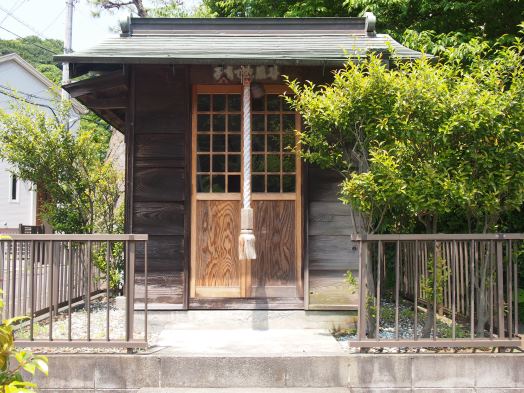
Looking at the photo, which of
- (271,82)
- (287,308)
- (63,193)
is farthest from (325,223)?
(63,193)

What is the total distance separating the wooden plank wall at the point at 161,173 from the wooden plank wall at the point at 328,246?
164 cm

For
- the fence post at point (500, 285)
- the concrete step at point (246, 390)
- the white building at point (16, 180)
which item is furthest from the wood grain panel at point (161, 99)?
the white building at point (16, 180)

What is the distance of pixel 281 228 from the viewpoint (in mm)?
6875

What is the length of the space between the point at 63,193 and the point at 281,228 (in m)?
4.12

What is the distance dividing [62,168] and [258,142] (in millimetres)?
3654

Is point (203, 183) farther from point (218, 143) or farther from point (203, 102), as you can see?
point (203, 102)

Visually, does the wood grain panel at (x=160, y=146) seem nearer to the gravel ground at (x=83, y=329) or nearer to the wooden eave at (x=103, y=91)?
the wooden eave at (x=103, y=91)

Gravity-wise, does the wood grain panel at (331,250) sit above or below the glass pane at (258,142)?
below

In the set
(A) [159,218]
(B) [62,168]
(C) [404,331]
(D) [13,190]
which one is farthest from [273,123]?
(D) [13,190]

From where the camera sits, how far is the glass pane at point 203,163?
6926mm

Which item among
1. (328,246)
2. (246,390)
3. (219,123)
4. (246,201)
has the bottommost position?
(246,390)

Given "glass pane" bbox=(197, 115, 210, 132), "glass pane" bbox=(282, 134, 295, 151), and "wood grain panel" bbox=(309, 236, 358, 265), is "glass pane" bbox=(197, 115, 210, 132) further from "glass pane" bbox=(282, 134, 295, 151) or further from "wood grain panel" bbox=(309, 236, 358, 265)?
"wood grain panel" bbox=(309, 236, 358, 265)


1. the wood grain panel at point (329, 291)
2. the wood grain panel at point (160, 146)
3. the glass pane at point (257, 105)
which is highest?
the glass pane at point (257, 105)

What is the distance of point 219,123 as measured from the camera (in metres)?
6.97
